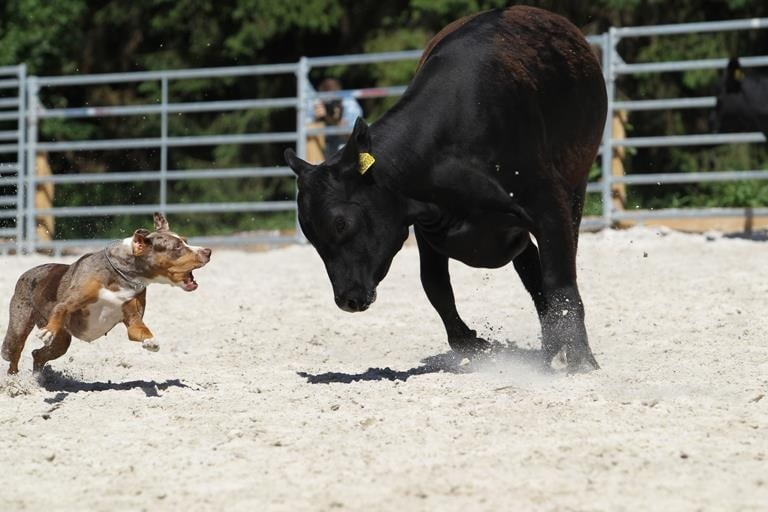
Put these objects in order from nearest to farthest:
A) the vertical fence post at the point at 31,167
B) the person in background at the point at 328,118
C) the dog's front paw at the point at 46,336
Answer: the dog's front paw at the point at 46,336, the person in background at the point at 328,118, the vertical fence post at the point at 31,167

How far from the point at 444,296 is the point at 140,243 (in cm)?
144

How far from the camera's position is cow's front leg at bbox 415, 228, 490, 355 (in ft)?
20.3

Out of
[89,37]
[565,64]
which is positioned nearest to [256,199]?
[89,37]

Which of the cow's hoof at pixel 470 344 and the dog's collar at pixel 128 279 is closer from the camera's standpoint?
the dog's collar at pixel 128 279

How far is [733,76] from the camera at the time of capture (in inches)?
476

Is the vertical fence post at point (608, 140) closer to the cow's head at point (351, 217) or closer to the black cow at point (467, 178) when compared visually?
the black cow at point (467, 178)

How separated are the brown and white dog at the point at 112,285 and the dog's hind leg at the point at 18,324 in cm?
6

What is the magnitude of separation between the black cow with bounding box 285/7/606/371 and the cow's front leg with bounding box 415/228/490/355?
0.15 m

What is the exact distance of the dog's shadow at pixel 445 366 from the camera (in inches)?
236

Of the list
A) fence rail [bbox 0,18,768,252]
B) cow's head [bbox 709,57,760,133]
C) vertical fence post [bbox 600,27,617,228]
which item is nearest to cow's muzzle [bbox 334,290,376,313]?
fence rail [bbox 0,18,768,252]

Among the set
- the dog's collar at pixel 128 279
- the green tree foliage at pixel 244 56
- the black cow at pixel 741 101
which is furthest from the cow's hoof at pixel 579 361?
the green tree foliage at pixel 244 56

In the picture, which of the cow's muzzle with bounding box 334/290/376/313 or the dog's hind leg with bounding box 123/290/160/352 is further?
the dog's hind leg with bounding box 123/290/160/352

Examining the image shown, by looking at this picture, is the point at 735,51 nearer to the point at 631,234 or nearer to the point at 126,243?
the point at 631,234

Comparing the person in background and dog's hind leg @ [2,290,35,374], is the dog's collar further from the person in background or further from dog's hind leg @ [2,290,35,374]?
the person in background
